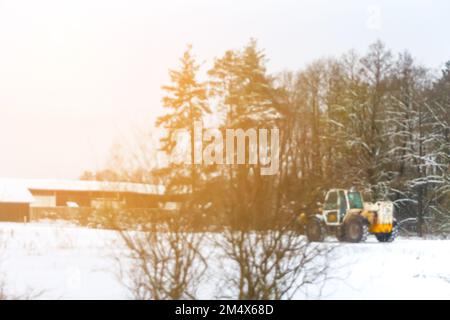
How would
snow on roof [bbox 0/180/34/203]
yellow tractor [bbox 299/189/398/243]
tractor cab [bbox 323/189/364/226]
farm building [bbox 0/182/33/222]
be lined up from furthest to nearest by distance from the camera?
1. farm building [bbox 0/182/33/222]
2. tractor cab [bbox 323/189/364/226]
3. yellow tractor [bbox 299/189/398/243]
4. snow on roof [bbox 0/180/34/203]

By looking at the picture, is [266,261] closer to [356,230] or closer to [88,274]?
[88,274]

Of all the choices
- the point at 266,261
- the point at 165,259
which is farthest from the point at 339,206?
the point at 165,259

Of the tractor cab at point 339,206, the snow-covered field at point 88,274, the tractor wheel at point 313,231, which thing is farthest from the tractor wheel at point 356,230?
the tractor wheel at point 313,231

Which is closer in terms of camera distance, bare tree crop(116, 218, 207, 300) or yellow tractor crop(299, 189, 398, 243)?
bare tree crop(116, 218, 207, 300)

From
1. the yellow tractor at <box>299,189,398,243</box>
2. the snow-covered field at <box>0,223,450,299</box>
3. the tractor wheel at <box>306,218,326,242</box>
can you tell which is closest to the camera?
the tractor wheel at <box>306,218,326,242</box>

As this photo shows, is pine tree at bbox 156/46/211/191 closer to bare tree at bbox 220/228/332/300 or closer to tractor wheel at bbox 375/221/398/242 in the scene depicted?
bare tree at bbox 220/228/332/300

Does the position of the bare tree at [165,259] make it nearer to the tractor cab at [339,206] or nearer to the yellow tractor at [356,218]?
the yellow tractor at [356,218]

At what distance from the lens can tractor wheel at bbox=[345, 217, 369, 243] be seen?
15.8m

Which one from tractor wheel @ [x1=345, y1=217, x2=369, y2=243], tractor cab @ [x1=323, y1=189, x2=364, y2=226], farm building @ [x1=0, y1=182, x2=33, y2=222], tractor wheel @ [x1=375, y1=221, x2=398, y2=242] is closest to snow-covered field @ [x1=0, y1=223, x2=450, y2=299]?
tractor wheel @ [x1=345, y1=217, x2=369, y2=243]

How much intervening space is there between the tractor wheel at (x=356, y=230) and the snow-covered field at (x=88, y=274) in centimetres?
650

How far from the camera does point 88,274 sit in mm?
7074

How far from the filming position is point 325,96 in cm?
1547

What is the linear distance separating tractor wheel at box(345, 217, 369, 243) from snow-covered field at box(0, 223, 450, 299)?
21.3ft

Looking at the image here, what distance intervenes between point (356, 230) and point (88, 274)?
10.1 m
